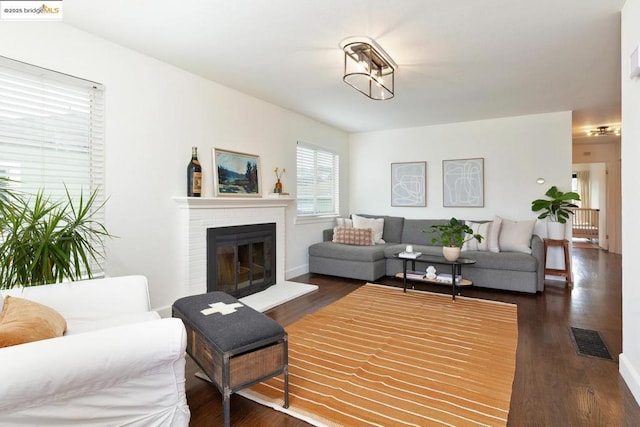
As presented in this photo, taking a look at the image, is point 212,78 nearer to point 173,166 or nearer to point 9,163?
point 173,166

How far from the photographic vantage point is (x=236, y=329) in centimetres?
182

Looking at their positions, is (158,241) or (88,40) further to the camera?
(158,241)

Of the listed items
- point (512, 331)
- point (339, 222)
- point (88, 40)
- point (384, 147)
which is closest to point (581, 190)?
point (384, 147)

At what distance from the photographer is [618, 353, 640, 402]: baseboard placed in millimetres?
1962

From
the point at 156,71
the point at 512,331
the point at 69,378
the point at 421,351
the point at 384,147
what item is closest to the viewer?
the point at 69,378

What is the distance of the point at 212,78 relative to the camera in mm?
3684

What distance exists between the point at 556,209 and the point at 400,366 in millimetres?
3890

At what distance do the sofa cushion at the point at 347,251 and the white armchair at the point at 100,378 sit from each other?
3539 millimetres

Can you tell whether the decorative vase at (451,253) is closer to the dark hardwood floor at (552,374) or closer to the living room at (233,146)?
the dark hardwood floor at (552,374)

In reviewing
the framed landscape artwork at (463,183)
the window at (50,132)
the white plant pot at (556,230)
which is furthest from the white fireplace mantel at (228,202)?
the white plant pot at (556,230)

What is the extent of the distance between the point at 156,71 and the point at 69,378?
2.88 metres

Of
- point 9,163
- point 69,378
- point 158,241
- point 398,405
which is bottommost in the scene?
point 398,405

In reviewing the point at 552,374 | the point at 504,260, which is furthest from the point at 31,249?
the point at 504,260

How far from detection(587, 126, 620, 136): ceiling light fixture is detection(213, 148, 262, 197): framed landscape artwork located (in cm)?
628
